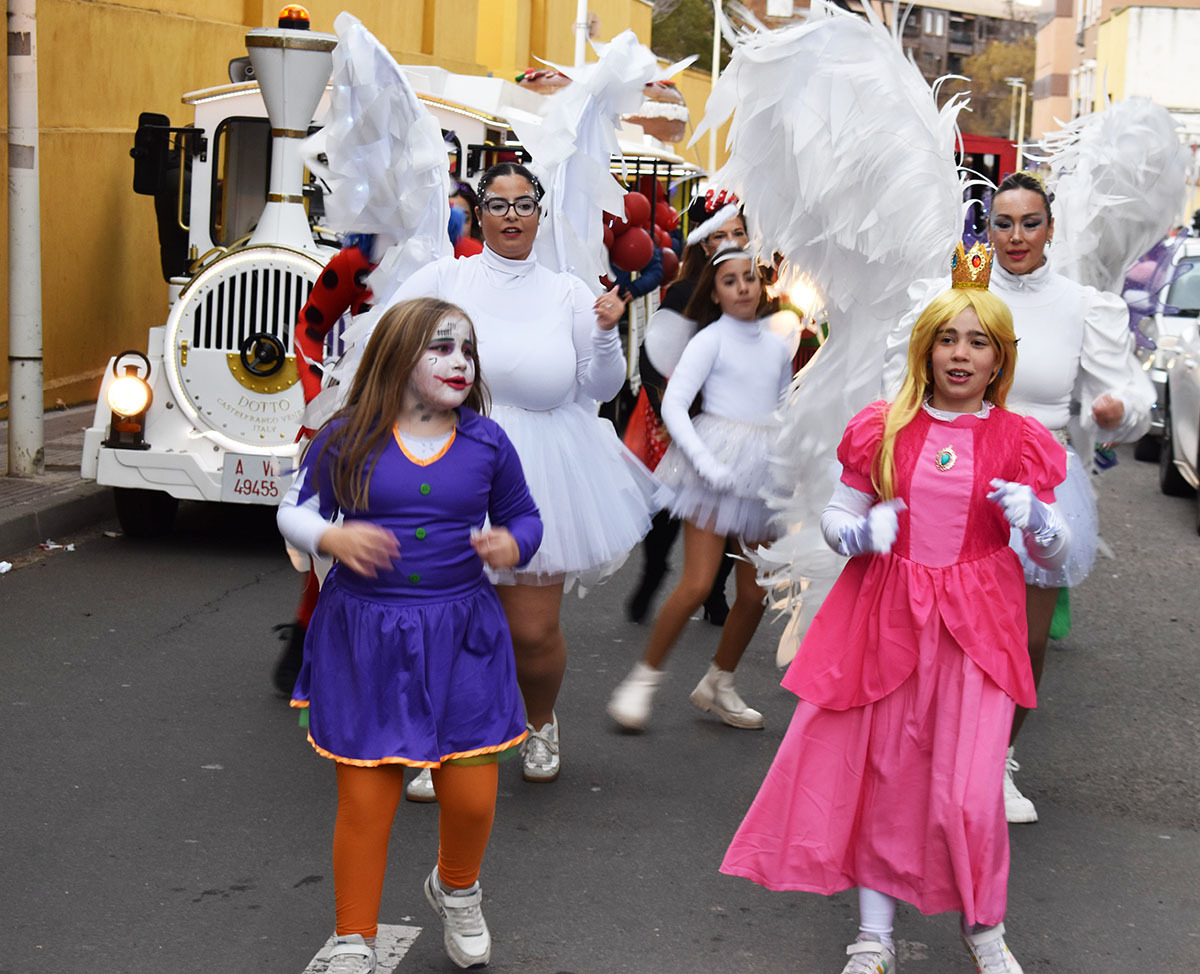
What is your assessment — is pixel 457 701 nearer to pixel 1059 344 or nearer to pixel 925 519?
pixel 925 519

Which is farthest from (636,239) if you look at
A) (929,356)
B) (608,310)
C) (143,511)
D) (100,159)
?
(100,159)

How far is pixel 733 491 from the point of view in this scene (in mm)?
5832

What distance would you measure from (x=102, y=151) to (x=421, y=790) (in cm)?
1061

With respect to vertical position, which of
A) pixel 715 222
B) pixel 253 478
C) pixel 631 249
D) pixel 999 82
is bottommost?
pixel 253 478

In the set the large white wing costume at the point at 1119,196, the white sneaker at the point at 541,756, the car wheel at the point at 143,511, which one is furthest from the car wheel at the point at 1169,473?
the white sneaker at the point at 541,756

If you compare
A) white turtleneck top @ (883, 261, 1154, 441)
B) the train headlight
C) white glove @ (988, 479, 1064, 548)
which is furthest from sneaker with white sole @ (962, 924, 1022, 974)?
the train headlight

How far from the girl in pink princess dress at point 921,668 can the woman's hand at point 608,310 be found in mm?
1154

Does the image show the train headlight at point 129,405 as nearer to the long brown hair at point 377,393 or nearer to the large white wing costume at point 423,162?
the large white wing costume at point 423,162

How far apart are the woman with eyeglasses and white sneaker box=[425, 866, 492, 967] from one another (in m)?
1.16

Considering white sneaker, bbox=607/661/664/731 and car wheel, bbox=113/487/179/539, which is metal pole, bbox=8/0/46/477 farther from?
white sneaker, bbox=607/661/664/731

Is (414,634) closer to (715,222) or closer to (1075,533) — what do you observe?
(1075,533)

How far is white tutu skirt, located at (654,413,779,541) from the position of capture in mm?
5852

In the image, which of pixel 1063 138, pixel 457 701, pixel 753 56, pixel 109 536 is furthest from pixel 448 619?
pixel 109 536

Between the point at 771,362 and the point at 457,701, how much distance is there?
8.37 ft
